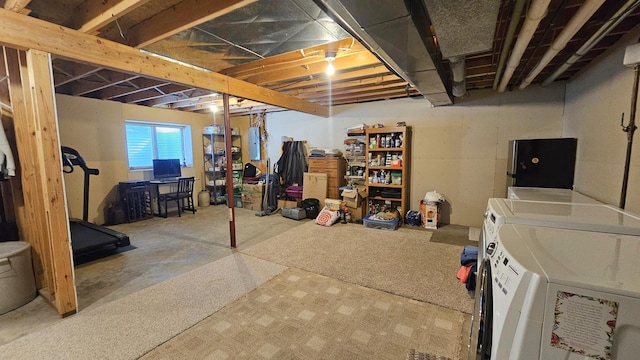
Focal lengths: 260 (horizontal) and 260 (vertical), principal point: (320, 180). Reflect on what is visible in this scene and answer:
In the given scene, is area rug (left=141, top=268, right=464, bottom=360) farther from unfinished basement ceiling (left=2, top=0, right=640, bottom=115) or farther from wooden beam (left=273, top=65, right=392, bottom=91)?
wooden beam (left=273, top=65, right=392, bottom=91)

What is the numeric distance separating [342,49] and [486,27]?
4.60 ft

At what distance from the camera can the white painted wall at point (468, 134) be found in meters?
3.98

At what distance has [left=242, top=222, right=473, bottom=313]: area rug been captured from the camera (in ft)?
8.20

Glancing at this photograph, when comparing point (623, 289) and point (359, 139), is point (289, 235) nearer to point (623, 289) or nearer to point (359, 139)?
point (359, 139)

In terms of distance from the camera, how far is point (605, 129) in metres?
2.49

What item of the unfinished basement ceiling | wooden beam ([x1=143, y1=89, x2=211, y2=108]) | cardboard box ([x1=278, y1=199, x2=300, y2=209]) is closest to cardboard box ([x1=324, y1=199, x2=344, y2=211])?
cardboard box ([x1=278, y1=199, x2=300, y2=209])

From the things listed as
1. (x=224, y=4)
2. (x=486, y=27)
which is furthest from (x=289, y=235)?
(x=486, y=27)

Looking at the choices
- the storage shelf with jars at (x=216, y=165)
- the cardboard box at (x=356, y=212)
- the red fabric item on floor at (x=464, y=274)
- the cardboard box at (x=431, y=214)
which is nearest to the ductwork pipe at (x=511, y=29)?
the red fabric item on floor at (x=464, y=274)

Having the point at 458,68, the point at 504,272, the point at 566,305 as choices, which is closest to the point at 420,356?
the point at 504,272

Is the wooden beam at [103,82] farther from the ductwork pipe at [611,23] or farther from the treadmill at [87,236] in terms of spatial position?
the ductwork pipe at [611,23]

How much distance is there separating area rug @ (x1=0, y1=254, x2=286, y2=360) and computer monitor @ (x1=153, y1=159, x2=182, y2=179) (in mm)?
3513

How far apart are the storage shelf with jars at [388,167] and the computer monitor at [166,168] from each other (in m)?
4.20

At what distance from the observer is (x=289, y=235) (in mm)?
4160

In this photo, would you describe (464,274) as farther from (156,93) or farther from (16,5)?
(156,93)
